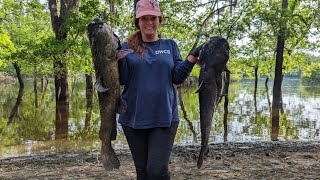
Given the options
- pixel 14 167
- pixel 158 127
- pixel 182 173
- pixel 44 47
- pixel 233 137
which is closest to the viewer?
pixel 158 127

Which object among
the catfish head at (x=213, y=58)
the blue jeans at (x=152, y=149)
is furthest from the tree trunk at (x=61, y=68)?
the catfish head at (x=213, y=58)

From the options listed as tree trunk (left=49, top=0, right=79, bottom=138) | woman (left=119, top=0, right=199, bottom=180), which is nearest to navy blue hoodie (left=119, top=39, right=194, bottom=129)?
woman (left=119, top=0, right=199, bottom=180)

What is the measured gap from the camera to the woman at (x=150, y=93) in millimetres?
2943

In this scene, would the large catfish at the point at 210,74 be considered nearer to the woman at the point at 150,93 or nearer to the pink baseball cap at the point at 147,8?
the woman at the point at 150,93

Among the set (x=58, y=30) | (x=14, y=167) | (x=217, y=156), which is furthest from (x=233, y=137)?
(x=58, y=30)

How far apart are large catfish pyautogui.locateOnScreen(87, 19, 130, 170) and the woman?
0.09 metres

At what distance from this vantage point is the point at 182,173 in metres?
6.10

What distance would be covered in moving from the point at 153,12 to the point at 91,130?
10.7 meters

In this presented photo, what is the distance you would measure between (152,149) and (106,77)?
764 mm

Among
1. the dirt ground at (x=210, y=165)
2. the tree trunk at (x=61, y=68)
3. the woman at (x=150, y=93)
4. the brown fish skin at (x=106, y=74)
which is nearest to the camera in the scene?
the brown fish skin at (x=106, y=74)

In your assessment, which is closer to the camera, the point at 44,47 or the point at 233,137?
the point at 233,137

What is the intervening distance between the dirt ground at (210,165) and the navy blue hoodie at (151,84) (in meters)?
3.12

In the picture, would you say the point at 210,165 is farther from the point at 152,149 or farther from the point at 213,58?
the point at 213,58

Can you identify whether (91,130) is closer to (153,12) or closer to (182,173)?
(182,173)
